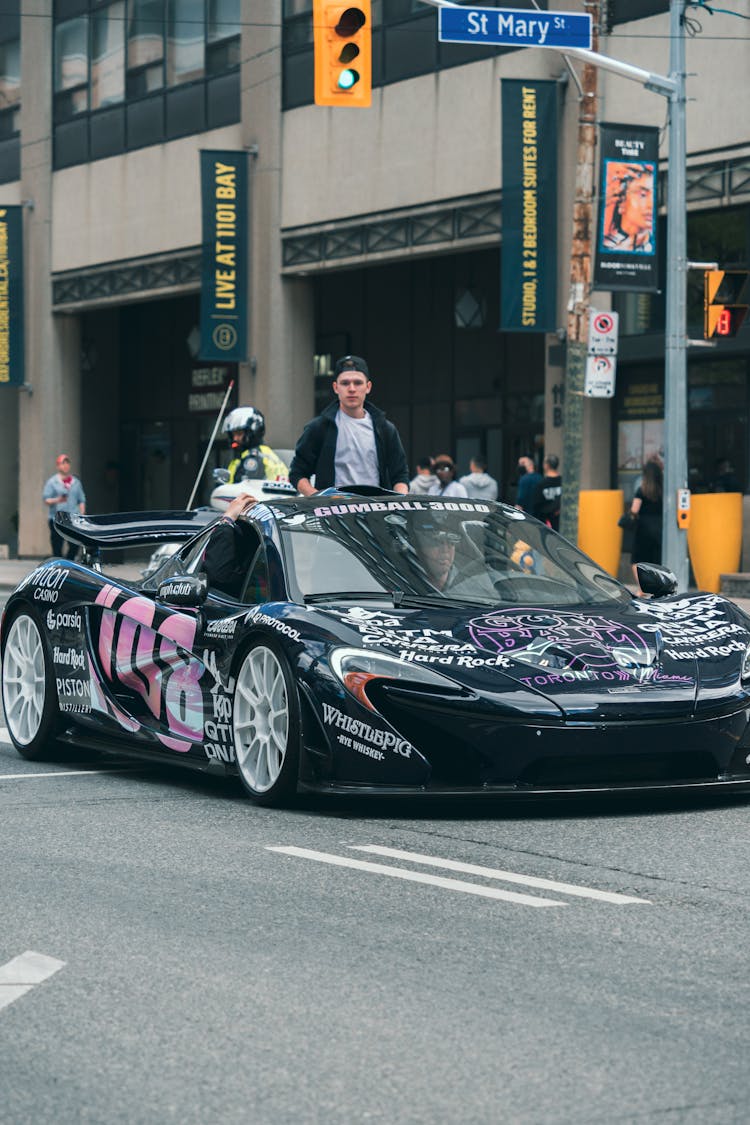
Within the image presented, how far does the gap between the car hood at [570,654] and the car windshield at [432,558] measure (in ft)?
0.92

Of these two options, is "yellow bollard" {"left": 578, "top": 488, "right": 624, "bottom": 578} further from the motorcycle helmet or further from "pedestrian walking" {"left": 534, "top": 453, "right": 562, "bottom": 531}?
the motorcycle helmet

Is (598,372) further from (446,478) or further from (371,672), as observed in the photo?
(371,672)

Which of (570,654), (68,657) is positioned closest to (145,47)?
(68,657)

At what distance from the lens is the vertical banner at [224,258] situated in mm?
32375

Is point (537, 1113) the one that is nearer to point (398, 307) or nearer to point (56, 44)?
point (398, 307)

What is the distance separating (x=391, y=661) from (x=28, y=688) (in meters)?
3.08

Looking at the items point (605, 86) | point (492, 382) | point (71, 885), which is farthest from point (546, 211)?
point (71, 885)

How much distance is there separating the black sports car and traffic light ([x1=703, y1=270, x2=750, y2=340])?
1009 centimetres

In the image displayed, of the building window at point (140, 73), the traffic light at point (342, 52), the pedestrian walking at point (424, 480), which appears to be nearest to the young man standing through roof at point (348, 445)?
the traffic light at point (342, 52)

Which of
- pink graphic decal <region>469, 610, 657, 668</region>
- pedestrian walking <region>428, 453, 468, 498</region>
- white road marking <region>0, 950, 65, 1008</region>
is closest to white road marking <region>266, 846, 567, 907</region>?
pink graphic decal <region>469, 610, 657, 668</region>

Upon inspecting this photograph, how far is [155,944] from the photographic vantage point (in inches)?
213

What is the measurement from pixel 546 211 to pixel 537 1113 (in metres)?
23.3

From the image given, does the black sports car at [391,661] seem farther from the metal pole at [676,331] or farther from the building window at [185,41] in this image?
the building window at [185,41]

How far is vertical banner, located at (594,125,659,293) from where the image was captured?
21031 millimetres
